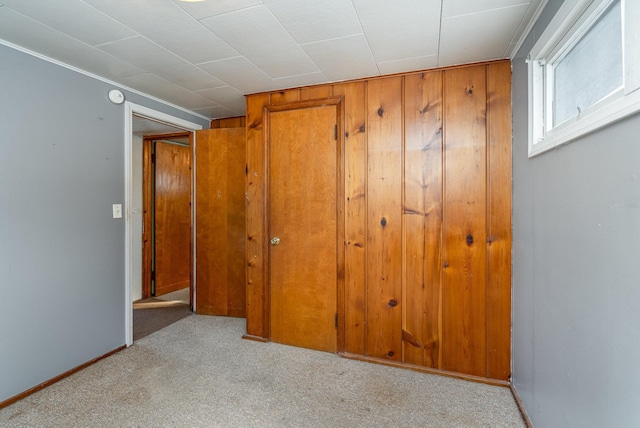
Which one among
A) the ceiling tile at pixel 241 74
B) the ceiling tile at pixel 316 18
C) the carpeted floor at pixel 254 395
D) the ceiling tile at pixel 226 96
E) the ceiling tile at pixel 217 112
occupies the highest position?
the ceiling tile at pixel 217 112

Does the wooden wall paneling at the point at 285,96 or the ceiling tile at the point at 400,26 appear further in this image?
the wooden wall paneling at the point at 285,96

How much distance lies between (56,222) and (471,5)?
2997 mm

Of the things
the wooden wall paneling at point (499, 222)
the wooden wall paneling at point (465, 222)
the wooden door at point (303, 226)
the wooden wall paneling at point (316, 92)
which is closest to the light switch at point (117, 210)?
the wooden door at point (303, 226)

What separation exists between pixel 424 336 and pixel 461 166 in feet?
4.33

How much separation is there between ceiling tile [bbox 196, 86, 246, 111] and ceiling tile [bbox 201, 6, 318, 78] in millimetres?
565

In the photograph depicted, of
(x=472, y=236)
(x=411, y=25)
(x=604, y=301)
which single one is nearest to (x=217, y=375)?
(x=472, y=236)

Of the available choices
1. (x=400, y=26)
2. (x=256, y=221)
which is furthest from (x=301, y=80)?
(x=256, y=221)

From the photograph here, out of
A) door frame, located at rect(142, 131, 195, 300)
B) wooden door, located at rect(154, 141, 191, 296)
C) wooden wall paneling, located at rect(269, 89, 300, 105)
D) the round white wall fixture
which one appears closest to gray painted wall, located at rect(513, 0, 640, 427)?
wooden wall paneling, located at rect(269, 89, 300, 105)

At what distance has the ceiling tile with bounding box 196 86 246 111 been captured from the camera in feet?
9.07

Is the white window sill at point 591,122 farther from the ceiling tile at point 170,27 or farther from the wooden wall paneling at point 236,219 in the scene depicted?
the wooden wall paneling at point 236,219

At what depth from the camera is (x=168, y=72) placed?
2357 mm

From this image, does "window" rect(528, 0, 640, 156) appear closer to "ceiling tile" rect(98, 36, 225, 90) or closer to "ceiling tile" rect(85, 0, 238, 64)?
"ceiling tile" rect(85, 0, 238, 64)

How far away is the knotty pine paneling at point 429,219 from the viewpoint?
2.14m

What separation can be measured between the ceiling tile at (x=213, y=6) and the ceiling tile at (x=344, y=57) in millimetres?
519
